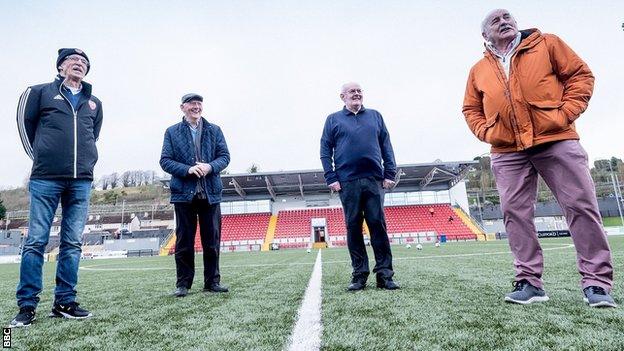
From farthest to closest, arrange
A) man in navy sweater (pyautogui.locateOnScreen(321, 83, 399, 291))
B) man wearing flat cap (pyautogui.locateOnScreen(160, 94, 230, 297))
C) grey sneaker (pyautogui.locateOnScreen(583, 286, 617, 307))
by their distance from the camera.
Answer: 1. man wearing flat cap (pyautogui.locateOnScreen(160, 94, 230, 297))
2. man in navy sweater (pyautogui.locateOnScreen(321, 83, 399, 291))
3. grey sneaker (pyautogui.locateOnScreen(583, 286, 617, 307))

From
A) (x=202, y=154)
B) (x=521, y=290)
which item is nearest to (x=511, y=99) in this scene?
(x=521, y=290)

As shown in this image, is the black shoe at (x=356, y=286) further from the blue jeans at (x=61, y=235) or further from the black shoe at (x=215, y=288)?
the blue jeans at (x=61, y=235)

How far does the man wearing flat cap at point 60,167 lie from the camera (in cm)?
255

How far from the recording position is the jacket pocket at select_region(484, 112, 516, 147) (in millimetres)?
2518

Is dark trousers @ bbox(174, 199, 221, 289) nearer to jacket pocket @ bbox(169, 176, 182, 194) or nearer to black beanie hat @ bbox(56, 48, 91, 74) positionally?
jacket pocket @ bbox(169, 176, 182, 194)

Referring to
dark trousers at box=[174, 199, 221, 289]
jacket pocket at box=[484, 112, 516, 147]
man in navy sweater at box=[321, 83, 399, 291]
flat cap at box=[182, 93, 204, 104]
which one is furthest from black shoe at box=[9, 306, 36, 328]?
jacket pocket at box=[484, 112, 516, 147]

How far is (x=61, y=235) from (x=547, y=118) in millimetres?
3487

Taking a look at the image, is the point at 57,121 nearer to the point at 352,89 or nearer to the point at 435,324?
the point at 352,89

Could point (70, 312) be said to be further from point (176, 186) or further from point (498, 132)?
point (498, 132)

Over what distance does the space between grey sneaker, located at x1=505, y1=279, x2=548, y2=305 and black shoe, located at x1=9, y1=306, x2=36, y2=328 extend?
302 centimetres

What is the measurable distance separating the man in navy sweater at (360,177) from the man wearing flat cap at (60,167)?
6.79 feet

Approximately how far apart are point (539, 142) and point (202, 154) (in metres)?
2.94

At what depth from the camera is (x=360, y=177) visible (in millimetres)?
3486

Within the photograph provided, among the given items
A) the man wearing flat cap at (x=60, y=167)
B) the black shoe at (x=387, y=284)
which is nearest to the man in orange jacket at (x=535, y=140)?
the black shoe at (x=387, y=284)
